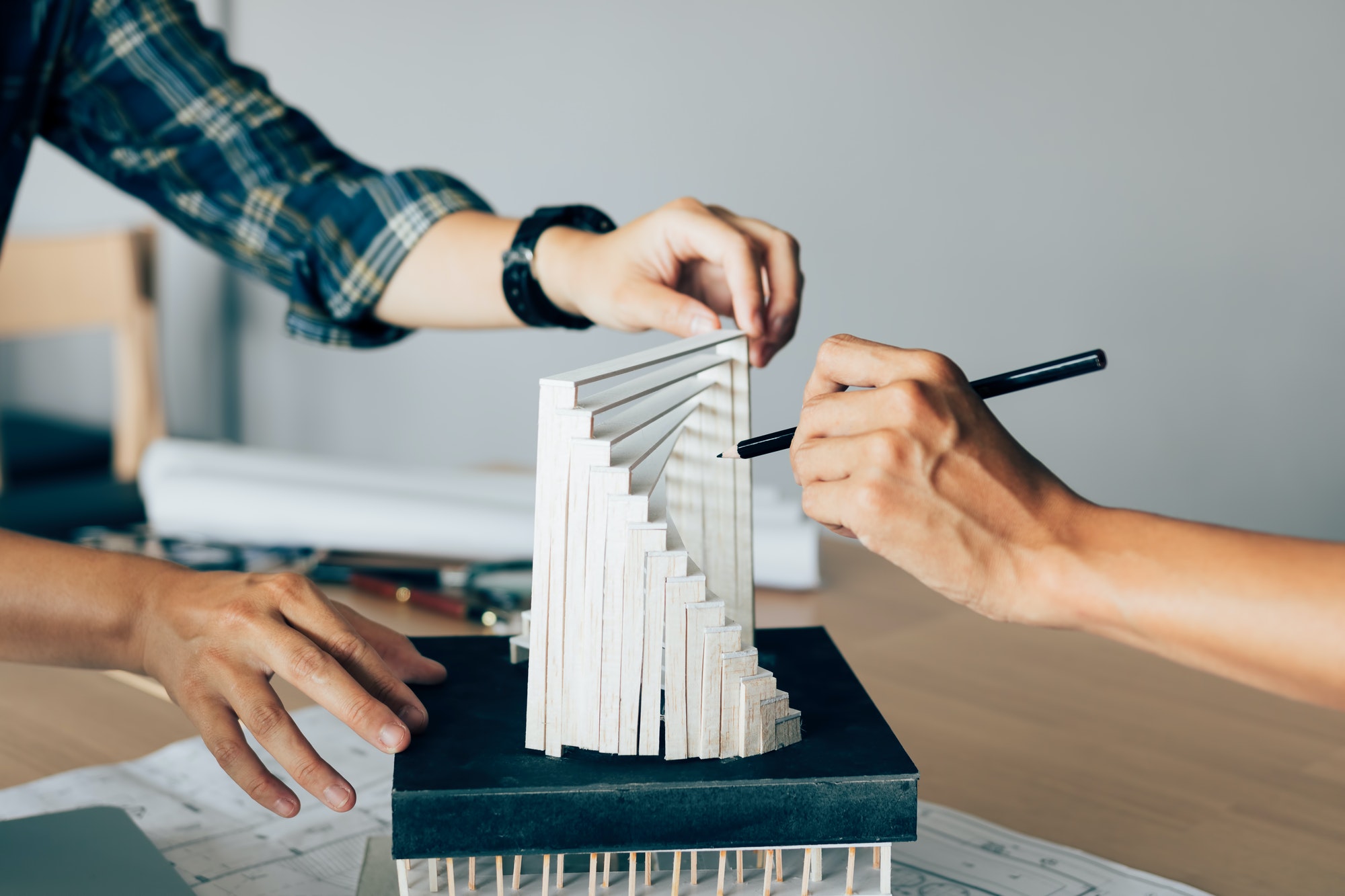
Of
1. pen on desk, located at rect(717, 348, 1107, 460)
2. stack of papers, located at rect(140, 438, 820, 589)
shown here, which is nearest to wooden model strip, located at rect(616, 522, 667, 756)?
pen on desk, located at rect(717, 348, 1107, 460)

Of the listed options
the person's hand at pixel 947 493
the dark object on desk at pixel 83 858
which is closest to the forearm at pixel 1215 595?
the person's hand at pixel 947 493

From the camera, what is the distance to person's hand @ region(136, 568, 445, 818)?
0.72 metres

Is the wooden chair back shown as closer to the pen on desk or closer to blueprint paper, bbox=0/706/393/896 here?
blueprint paper, bbox=0/706/393/896

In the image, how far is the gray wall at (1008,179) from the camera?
6.84 ft

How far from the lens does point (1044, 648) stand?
1.27 metres

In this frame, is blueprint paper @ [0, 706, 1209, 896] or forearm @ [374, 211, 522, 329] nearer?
blueprint paper @ [0, 706, 1209, 896]

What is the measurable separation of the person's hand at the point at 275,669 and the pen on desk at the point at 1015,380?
0.26m

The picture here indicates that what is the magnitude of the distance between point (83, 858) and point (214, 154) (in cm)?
87

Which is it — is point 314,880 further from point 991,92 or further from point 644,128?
point 644,128

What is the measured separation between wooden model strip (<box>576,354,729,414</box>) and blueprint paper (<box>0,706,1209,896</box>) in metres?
0.29

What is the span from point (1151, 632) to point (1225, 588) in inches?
1.8

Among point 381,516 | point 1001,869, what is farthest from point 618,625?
point 381,516

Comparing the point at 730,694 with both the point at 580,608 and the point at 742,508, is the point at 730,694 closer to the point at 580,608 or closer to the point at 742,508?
the point at 580,608

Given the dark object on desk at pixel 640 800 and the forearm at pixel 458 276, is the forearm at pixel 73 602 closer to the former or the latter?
the dark object on desk at pixel 640 800
